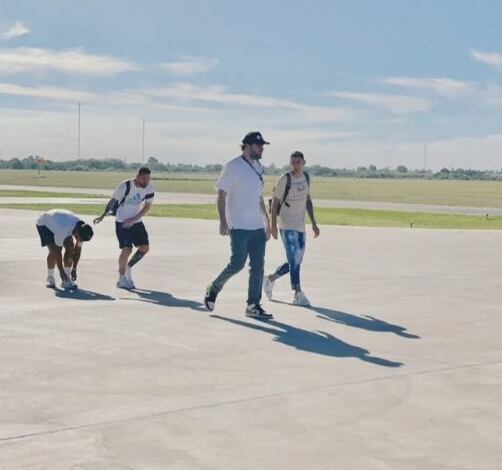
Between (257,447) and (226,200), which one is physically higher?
(226,200)

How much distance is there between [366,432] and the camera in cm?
540

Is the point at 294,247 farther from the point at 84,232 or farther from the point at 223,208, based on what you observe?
the point at 84,232

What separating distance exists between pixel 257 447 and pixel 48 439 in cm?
113

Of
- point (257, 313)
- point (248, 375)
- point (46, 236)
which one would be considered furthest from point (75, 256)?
point (248, 375)

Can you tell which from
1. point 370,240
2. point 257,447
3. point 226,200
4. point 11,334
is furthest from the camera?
point 370,240

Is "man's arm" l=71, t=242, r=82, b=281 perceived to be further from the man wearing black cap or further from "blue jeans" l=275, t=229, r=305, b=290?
the man wearing black cap

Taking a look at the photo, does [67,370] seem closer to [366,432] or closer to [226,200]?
[366,432]

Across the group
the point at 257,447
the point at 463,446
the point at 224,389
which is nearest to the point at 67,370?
the point at 224,389

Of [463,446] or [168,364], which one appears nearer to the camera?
[463,446]

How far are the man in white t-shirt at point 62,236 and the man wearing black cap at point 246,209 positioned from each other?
2.44 meters

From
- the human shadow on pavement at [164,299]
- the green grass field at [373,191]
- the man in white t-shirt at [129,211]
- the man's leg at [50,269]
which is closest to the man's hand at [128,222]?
the man in white t-shirt at [129,211]

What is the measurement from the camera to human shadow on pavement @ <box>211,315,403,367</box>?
766cm

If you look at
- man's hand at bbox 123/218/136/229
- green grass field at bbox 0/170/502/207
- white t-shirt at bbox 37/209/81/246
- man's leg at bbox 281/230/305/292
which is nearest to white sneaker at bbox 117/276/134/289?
man's hand at bbox 123/218/136/229

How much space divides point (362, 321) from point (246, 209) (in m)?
1.64
